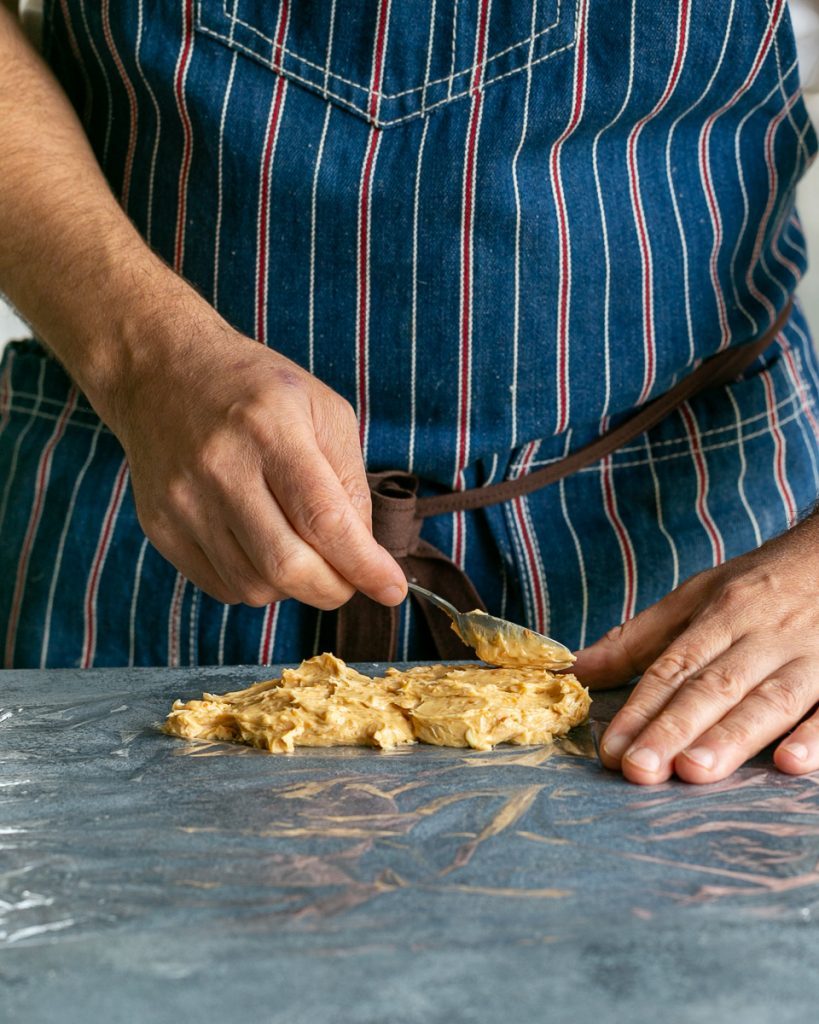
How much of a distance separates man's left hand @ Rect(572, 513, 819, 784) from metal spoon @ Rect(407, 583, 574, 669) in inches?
1.8

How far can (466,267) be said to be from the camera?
4.88 ft

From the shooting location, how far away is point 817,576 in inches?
50.1

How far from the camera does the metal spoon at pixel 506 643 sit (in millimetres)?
1338

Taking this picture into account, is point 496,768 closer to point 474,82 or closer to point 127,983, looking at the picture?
point 127,983

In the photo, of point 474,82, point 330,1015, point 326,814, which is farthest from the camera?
point 474,82

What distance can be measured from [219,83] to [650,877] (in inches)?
40.8

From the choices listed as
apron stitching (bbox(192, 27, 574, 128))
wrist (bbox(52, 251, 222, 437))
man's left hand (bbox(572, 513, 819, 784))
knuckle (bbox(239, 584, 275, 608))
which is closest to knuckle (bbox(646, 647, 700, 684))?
man's left hand (bbox(572, 513, 819, 784))

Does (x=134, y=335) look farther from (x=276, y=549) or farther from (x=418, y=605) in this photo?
(x=418, y=605)

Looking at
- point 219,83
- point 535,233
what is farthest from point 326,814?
point 219,83

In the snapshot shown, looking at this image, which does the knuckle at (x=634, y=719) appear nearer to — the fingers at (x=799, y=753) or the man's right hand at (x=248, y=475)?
the fingers at (x=799, y=753)

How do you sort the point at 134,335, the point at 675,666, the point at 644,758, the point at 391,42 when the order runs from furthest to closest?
the point at 391,42 → the point at 134,335 → the point at 675,666 → the point at 644,758

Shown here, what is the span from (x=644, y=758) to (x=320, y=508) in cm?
37

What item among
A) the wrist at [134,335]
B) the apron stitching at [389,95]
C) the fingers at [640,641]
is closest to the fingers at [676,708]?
the fingers at [640,641]

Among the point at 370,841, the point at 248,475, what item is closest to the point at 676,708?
the point at 370,841
